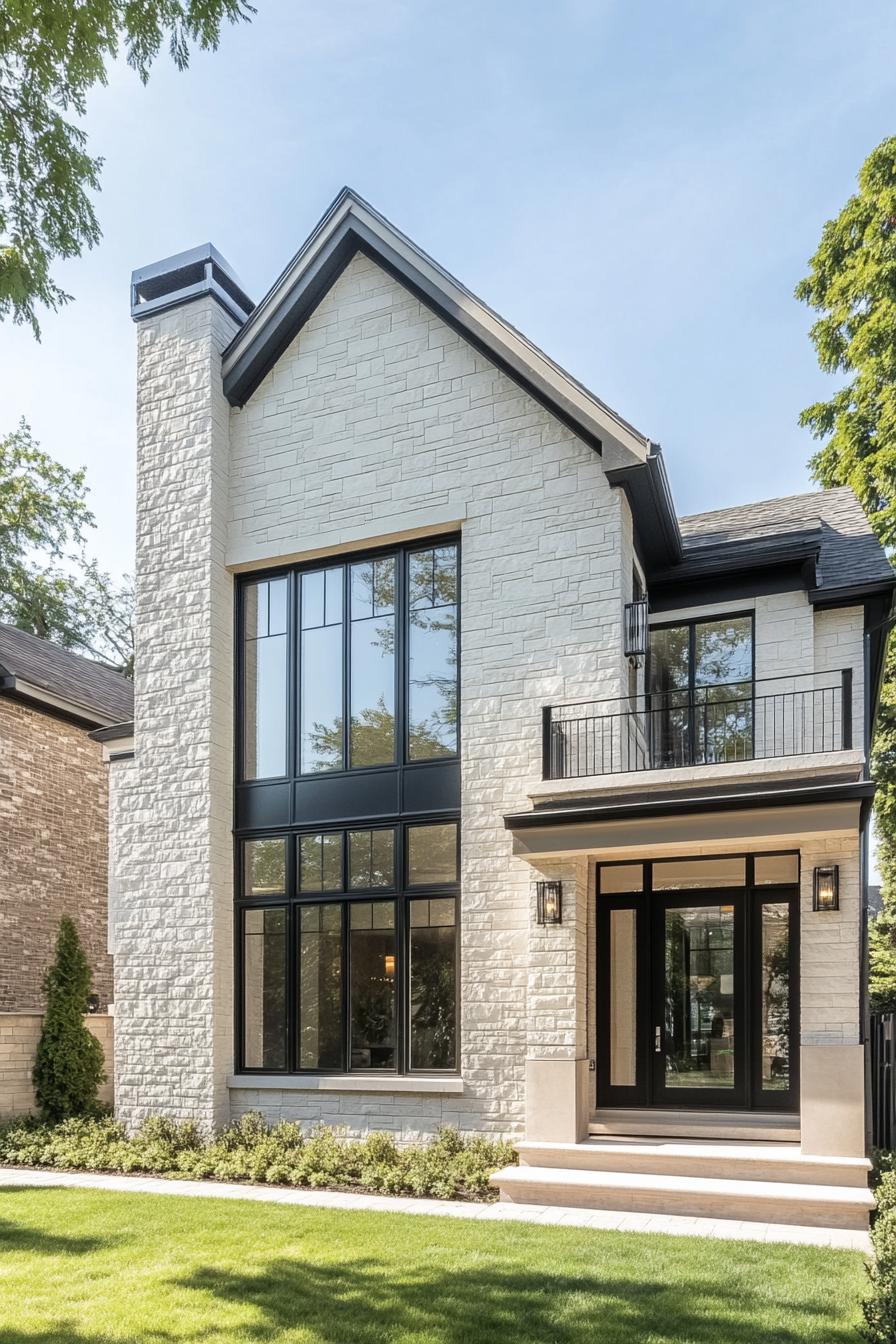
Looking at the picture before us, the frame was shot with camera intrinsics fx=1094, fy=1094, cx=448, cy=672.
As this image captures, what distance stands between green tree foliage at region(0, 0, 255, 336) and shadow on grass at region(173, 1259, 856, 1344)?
5.70 metres

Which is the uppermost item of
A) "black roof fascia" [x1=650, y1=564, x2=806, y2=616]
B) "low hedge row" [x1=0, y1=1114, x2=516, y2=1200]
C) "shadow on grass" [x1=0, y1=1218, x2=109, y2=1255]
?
"black roof fascia" [x1=650, y1=564, x2=806, y2=616]

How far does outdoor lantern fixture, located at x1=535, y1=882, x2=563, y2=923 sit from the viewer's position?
1096cm

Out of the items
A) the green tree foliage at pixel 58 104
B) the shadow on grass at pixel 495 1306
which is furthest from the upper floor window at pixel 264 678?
Result: the green tree foliage at pixel 58 104

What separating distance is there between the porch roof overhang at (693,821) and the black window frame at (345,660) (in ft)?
5.72

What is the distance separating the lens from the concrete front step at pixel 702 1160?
9.24m

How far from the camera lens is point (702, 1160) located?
31.7 ft

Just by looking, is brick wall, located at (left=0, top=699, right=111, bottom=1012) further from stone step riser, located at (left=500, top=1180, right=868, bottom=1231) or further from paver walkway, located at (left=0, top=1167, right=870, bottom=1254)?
stone step riser, located at (left=500, top=1180, right=868, bottom=1231)

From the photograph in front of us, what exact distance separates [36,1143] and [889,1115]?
9.35m

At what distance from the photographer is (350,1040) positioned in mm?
12016

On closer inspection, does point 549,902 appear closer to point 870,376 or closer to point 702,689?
point 702,689

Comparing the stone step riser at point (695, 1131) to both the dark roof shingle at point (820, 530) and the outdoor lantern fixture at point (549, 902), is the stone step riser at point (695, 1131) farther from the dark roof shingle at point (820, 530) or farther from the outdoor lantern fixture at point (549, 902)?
the dark roof shingle at point (820, 530)

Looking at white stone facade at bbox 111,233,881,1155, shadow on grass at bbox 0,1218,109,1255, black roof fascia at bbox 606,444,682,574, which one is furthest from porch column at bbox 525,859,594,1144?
shadow on grass at bbox 0,1218,109,1255

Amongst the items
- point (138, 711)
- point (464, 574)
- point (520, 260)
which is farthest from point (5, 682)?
point (520, 260)

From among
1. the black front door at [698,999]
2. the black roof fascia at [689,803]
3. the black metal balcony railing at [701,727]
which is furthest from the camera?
the black metal balcony railing at [701,727]
